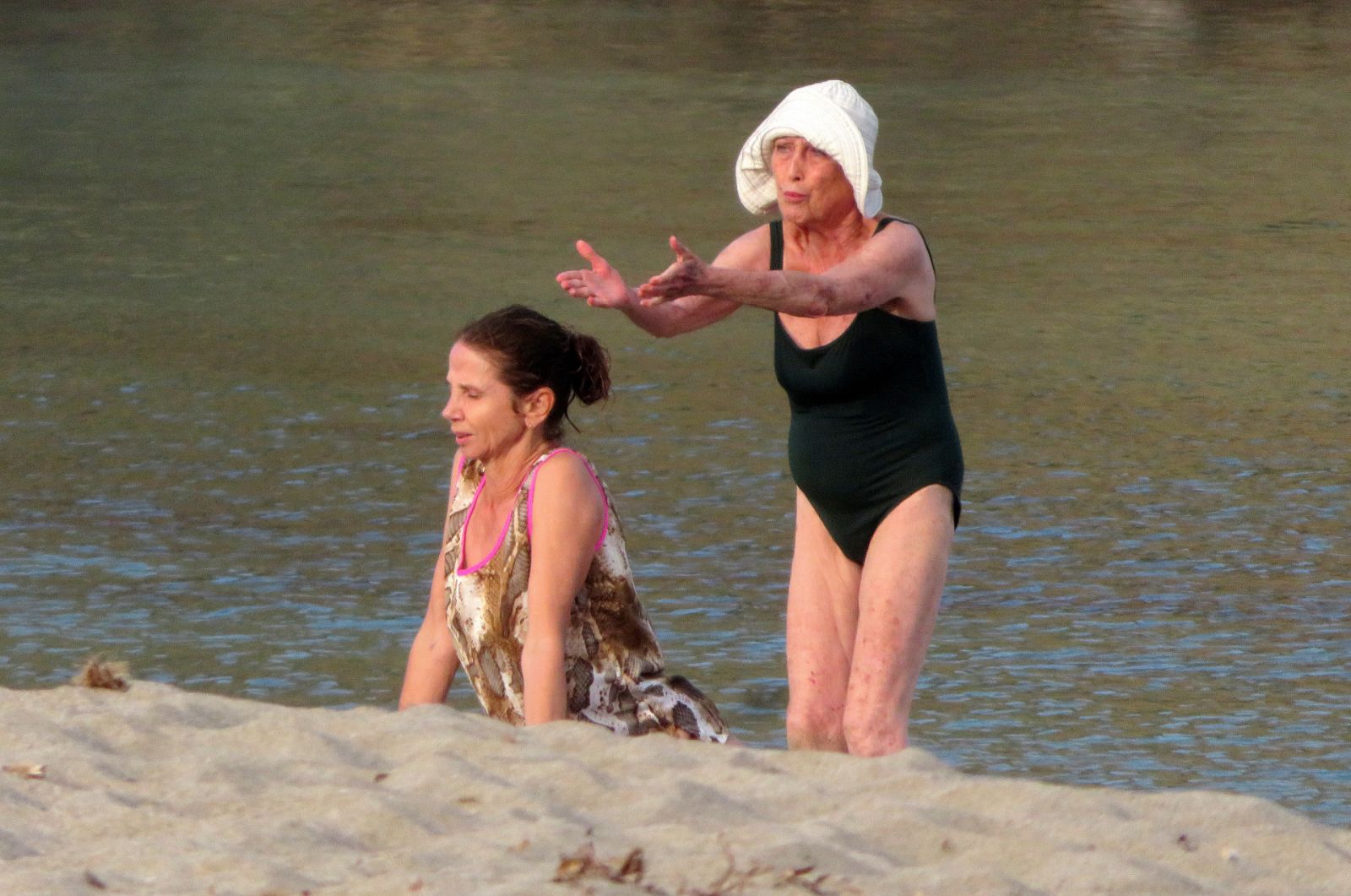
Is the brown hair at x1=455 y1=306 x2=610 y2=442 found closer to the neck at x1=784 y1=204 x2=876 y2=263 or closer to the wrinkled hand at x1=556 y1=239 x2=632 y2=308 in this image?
the wrinkled hand at x1=556 y1=239 x2=632 y2=308

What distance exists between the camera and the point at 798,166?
16.1 feet

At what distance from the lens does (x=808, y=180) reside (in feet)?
16.1

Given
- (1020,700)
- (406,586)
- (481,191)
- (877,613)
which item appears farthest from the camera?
(481,191)

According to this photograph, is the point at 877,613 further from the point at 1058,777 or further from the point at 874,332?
the point at 1058,777

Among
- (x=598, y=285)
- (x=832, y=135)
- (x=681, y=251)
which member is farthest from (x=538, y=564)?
(x=832, y=135)

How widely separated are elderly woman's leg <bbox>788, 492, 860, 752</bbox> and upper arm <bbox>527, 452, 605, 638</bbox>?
492 mm

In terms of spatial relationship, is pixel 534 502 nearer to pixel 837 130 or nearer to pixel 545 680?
pixel 545 680

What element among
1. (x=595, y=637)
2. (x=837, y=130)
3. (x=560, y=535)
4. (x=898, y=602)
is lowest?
(x=595, y=637)

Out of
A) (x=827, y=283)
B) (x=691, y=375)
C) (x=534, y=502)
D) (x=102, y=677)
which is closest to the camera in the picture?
(x=827, y=283)

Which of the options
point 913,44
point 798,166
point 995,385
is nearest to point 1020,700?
point 798,166

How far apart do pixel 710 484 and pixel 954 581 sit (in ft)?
4.22

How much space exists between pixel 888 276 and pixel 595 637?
3.05ft

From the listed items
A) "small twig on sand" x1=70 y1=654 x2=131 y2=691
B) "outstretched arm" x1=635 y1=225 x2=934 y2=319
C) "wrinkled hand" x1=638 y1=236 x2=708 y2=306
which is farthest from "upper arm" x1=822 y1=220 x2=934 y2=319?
"small twig on sand" x1=70 y1=654 x2=131 y2=691

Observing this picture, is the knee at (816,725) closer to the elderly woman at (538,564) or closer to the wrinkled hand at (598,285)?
the elderly woman at (538,564)
